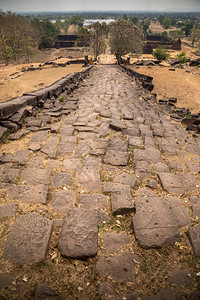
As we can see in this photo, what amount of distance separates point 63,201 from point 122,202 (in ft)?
3.10

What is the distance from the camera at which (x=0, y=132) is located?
405cm

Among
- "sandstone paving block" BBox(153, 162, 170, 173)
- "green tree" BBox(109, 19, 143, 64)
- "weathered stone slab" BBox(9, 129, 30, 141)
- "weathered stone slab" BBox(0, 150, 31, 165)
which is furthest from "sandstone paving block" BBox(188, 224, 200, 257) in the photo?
"green tree" BBox(109, 19, 143, 64)

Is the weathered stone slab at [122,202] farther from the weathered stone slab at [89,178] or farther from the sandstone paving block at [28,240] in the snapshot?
the sandstone paving block at [28,240]

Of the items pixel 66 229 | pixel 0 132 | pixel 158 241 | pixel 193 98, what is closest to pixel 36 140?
pixel 0 132

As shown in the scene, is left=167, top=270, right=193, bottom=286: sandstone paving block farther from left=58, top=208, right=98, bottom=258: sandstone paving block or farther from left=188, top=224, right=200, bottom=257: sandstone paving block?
left=58, top=208, right=98, bottom=258: sandstone paving block

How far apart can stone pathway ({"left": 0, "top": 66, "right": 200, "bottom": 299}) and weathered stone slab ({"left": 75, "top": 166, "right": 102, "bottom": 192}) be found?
19mm

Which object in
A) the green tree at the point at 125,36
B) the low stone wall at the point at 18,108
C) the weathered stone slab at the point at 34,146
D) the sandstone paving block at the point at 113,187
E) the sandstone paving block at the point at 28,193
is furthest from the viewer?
the green tree at the point at 125,36

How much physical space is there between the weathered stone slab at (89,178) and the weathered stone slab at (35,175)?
58 centimetres

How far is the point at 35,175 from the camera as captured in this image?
10.1ft

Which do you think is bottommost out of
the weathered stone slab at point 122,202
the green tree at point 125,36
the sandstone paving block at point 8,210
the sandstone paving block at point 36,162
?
the weathered stone slab at point 122,202

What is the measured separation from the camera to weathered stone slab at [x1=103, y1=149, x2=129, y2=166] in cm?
357

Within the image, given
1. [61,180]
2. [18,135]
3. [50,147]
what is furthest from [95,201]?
[18,135]

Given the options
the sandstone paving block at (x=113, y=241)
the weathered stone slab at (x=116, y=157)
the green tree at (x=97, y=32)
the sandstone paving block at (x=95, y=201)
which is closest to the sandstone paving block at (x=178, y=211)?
the sandstone paving block at (x=113, y=241)

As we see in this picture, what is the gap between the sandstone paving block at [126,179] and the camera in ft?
10.1
